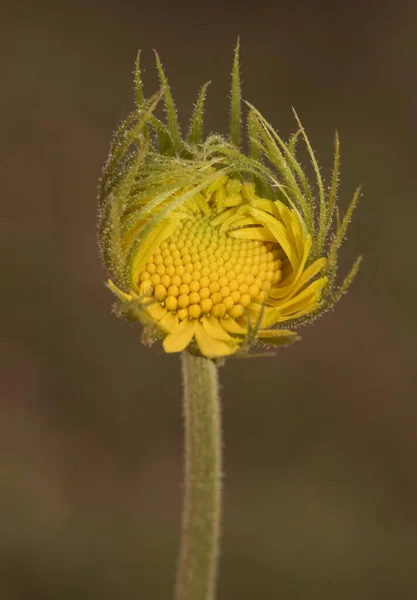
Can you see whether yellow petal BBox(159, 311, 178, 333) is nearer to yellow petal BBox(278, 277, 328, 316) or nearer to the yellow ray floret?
the yellow ray floret

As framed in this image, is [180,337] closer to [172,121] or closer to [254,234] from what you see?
[254,234]

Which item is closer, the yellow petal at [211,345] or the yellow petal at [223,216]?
the yellow petal at [211,345]

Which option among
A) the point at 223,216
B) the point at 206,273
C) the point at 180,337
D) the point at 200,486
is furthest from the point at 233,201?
the point at 200,486

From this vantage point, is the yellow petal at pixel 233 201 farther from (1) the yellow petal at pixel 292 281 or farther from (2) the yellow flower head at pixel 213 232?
(1) the yellow petal at pixel 292 281

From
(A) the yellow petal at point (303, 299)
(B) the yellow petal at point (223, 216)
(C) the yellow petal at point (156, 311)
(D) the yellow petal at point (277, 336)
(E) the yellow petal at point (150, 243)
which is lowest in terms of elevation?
(D) the yellow petal at point (277, 336)

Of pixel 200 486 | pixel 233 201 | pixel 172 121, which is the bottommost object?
pixel 200 486

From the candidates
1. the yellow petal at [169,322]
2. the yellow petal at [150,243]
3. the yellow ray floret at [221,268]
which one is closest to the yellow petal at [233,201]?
the yellow ray floret at [221,268]
